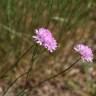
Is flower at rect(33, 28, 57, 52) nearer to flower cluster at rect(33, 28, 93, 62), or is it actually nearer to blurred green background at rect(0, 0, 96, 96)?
flower cluster at rect(33, 28, 93, 62)

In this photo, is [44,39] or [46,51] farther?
[46,51]

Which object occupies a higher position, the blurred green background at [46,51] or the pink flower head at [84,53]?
the blurred green background at [46,51]

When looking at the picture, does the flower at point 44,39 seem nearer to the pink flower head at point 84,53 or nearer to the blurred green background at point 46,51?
the pink flower head at point 84,53

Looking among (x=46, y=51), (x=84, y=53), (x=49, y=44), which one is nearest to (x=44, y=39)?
(x=49, y=44)

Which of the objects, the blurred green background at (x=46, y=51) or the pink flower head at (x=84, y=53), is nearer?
the pink flower head at (x=84, y=53)

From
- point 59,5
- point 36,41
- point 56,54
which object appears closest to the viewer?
point 36,41

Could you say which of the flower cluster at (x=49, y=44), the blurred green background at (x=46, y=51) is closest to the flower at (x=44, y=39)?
the flower cluster at (x=49, y=44)

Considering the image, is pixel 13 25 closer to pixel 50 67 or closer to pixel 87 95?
pixel 50 67

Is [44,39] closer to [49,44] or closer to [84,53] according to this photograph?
[49,44]

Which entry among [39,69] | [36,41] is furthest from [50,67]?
[36,41]
